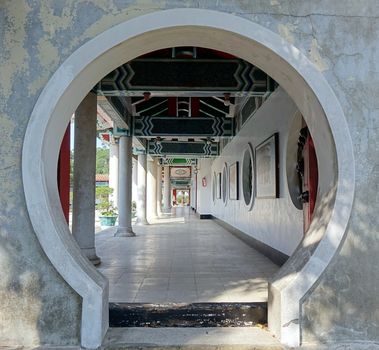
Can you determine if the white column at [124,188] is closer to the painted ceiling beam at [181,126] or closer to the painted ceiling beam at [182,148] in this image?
the painted ceiling beam at [181,126]

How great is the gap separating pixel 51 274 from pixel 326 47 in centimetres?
260

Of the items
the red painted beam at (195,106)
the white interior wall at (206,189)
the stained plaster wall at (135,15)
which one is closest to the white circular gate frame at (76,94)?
the stained plaster wall at (135,15)

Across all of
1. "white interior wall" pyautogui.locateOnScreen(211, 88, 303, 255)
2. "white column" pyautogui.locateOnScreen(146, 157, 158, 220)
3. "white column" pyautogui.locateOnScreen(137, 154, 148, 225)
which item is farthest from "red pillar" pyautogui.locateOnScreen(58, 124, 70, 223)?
"white column" pyautogui.locateOnScreen(146, 157, 158, 220)

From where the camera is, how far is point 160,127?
9.09 m

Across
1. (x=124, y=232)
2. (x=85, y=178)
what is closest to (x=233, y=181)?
(x=124, y=232)

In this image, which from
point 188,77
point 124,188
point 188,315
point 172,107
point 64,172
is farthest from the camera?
point 172,107

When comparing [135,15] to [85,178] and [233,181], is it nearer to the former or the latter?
[85,178]

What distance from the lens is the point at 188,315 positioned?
312 centimetres

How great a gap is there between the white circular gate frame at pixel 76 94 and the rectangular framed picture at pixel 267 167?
2469mm

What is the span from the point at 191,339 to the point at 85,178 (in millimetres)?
3068

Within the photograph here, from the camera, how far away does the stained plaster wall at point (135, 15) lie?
2650 mm

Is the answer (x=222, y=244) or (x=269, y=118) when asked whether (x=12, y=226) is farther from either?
(x=222, y=244)

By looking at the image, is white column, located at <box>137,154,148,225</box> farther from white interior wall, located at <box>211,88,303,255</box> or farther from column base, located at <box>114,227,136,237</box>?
white interior wall, located at <box>211,88,303,255</box>

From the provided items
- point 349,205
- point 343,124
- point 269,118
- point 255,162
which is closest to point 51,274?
point 349,205
